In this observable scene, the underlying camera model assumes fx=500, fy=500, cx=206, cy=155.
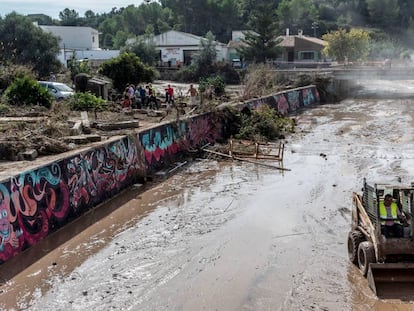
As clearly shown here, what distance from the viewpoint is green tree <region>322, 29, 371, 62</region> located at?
75.1 meters

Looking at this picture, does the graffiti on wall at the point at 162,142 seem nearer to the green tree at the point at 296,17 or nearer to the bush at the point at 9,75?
the bush at the point at 9,75

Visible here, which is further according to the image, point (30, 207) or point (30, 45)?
point (30, 45)

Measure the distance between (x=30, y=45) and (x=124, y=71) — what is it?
60.9ft

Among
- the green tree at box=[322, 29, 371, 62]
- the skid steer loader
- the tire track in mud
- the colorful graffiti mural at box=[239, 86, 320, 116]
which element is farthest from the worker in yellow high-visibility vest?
the green tree at box=[322, 29, 371, 62]

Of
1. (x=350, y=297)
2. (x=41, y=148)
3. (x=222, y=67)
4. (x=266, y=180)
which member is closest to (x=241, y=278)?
(x=350, y=297)

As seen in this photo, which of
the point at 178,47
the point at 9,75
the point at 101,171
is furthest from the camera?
the point at 178,47

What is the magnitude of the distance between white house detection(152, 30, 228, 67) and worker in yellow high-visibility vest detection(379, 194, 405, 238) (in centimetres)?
7122

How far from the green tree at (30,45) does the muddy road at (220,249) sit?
3355 centimetres

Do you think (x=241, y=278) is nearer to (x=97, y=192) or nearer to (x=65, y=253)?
(x=65, y=253)

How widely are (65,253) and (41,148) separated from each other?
6407 mm

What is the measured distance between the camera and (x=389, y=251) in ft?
30.8

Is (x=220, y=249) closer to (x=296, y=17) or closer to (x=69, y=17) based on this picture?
(x=296, y=17)

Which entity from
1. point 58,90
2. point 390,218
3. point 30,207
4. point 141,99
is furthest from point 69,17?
point 390,218

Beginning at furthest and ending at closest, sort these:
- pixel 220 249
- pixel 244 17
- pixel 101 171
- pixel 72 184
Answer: pixel 244 17
pixel 101 171
pixel 72 184
pixel 220 249
